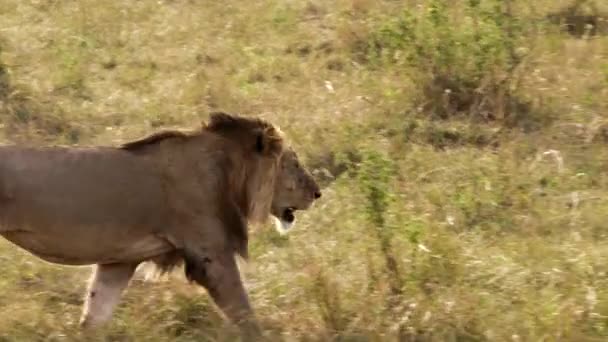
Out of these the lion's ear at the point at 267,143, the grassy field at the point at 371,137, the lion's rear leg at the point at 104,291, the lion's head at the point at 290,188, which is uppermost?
the lion's ear at the point at 267,143

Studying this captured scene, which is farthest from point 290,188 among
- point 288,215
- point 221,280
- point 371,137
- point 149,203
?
point 371,137

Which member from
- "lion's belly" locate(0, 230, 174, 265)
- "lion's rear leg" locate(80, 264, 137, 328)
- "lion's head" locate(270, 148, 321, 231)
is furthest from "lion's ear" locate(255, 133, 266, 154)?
"lion's rear leg" locate(80, 264, 137, 328)

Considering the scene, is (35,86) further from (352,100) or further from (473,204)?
(473,204)

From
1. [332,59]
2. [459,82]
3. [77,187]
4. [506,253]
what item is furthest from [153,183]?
[332,59]

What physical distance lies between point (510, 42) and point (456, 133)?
80 cm

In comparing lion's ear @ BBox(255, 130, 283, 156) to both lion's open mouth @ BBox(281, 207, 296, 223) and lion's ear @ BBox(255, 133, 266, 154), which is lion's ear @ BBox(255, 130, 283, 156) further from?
lion's open mouth @ BBox(281, 207, 296, 223)

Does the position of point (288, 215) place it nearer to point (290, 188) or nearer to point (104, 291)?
point (290, 188)

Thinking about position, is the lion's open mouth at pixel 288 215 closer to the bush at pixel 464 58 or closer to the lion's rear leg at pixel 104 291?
the lion's rear leg at pixel 104 291

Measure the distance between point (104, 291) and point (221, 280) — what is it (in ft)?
1.76

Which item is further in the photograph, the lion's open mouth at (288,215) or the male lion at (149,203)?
the lion's open mouth at (288,215)

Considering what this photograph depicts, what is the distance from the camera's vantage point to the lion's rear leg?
17.7 feet

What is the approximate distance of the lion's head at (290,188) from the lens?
5.80 meters

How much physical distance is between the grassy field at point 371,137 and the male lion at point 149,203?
0.22m

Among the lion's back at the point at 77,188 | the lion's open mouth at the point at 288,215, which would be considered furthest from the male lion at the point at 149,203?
the lion's open mouth at the point at 288,215
